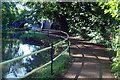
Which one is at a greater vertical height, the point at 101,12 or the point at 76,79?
the point at 101,12

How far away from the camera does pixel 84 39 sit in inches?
503

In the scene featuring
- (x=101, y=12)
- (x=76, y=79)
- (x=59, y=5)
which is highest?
(x=59, y=5)

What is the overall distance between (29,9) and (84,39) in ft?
34.4

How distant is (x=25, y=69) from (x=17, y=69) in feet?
1.19

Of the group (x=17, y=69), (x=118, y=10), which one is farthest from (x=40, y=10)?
(x=118, y=10)

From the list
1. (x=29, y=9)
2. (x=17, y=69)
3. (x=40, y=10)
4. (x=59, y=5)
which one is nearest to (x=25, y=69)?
(x=17, y=69)

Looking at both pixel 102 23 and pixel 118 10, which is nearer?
pixel 118 10

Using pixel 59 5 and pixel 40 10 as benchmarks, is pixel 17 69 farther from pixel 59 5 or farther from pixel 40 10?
pixel 40 10

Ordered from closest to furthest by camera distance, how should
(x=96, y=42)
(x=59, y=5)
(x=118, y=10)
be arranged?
(x=118, y=10)
(x=96, y=42)
(x=59, y=5)

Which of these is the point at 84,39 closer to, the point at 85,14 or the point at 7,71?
the point at 85,14

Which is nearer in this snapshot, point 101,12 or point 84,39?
point 101,12

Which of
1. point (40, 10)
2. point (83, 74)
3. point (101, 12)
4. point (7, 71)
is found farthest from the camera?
point (40, 10)

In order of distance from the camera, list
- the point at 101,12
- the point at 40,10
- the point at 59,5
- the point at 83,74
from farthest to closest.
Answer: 1. the point at 40,10
2. the point at 59,5
3. the point at 101,12
4. the point at 83,74

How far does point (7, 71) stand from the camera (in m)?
6.11
